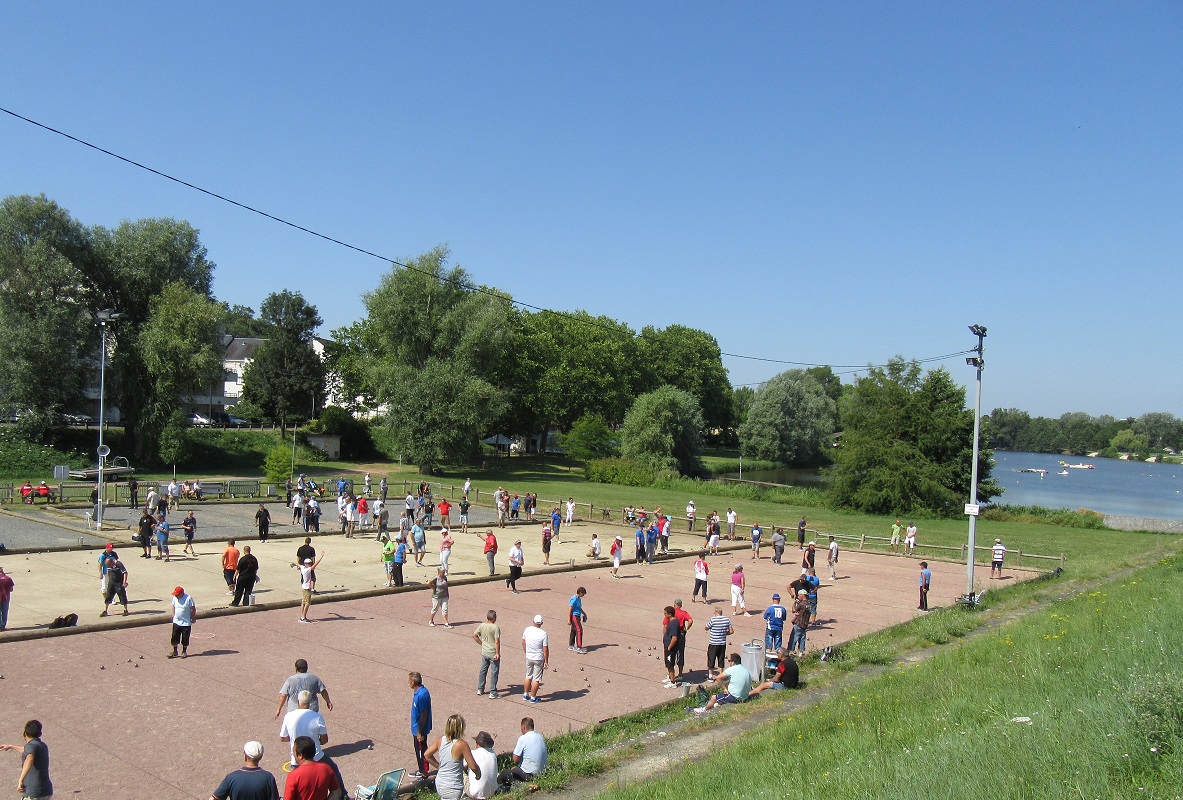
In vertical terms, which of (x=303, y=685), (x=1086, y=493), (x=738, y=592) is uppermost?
(x=303, y=685)

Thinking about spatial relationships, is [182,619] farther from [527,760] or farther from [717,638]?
A: [717,638]

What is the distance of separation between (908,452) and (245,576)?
149 ft

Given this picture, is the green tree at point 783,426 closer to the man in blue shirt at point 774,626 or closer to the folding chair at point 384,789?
the man in blue shirt at point 774,626

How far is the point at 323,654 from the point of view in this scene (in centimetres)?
1548

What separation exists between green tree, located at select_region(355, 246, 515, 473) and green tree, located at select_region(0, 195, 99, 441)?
20340mm

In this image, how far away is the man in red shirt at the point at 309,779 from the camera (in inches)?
304

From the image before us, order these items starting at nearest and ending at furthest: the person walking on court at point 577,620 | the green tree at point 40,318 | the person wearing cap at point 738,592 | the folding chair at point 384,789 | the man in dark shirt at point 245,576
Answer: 1. the folding chair at point 384,789
2. the person walking on court at point 577,620
3. the man in dark shirt at point 245,576
4. the person wearing cap at point 738,592
5. the green tree at point 40,318

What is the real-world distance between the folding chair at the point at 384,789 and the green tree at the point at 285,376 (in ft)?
223

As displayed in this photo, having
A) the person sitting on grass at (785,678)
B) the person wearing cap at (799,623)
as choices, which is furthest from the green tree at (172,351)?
the person sitting on grass at (785,678)

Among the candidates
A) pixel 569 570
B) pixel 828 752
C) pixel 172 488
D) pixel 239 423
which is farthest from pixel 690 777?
pixel 239 423

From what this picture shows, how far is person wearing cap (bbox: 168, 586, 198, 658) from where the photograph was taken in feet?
47.8

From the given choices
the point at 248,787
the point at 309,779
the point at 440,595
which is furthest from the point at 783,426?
the point at 248,787

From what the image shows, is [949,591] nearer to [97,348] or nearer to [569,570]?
[569,570]

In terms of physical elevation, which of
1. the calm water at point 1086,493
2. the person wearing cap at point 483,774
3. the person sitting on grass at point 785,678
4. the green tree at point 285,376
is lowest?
the calm water at point 1086,493
